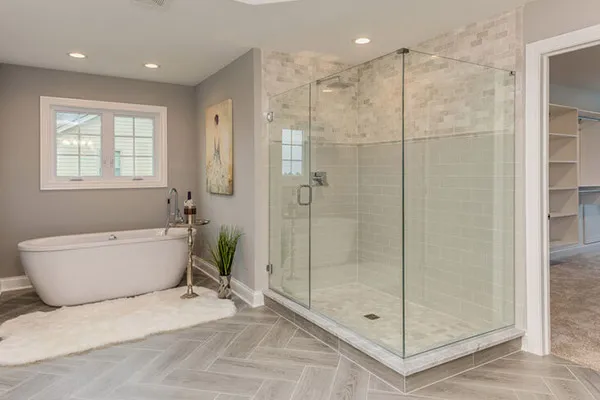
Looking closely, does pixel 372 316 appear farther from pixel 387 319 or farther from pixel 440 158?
pixel 440 158

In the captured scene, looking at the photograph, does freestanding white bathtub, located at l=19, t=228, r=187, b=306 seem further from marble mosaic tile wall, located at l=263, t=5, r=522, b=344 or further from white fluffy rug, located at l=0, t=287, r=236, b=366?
marble mosaic tile wall, located at l=263, t=5, r=522, b=344

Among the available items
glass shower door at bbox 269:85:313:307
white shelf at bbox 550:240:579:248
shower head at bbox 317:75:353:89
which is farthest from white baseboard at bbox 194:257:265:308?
white shelf at bbox 550:240:579:248

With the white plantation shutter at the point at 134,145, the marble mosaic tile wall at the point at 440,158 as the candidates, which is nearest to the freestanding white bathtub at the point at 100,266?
the white plantation shutter at the point at 134,145

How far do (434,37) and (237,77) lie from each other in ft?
5.95

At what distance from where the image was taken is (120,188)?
15.3 ft

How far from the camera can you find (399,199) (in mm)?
3555

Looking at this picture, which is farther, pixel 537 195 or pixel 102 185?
pixel 102 185

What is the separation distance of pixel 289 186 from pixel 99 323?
A: 192 cm

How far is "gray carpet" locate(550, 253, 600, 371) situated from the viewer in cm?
267

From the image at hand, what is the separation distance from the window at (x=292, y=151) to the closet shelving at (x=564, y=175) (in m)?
3.60

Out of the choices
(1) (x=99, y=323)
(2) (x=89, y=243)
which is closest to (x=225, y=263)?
(1) (x=99, y=323)

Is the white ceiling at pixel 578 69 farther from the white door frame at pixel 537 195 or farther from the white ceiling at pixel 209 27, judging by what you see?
the white ceiling at pixel 209 27

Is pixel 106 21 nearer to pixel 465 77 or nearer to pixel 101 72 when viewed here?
pixel 101 72

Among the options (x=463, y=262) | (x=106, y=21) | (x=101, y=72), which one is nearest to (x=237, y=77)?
(x=106, y=21)
